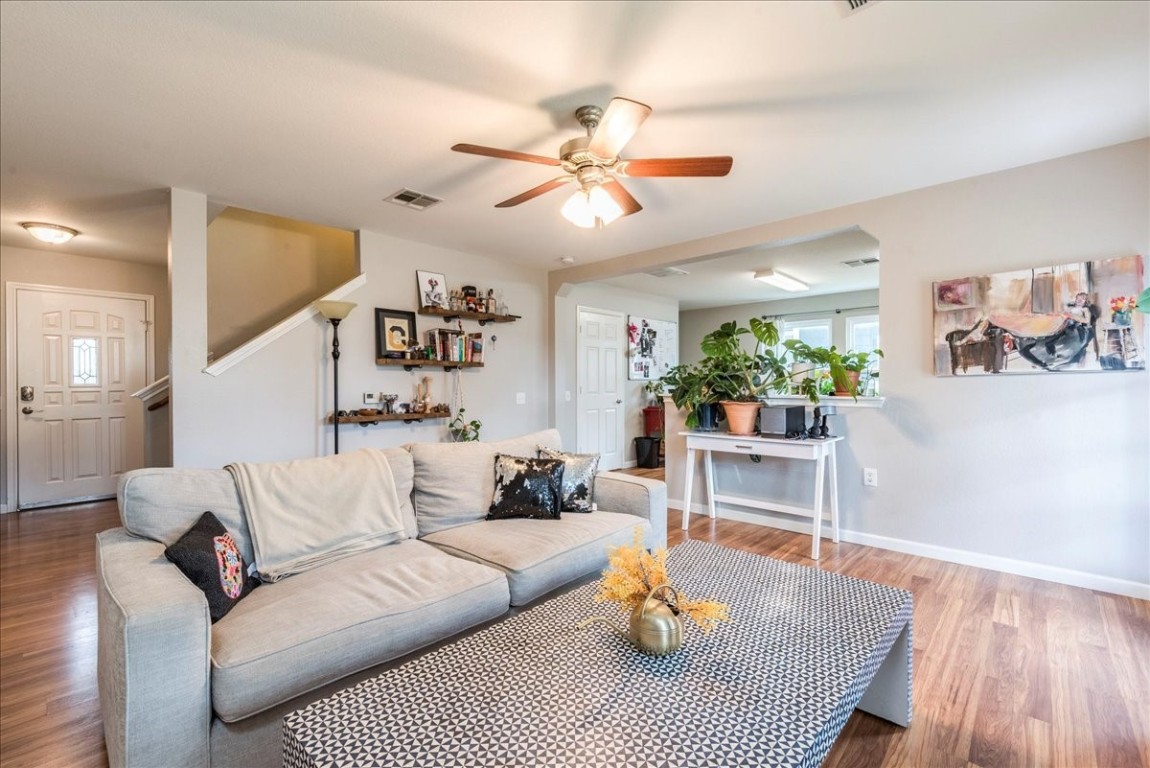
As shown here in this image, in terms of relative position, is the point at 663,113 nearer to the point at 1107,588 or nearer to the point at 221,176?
the point at 221,176

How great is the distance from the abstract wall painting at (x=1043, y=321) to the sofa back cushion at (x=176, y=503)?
12.7ft

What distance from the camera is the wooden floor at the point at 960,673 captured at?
157 centimetres

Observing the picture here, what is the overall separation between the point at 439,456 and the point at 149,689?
1.44 metres

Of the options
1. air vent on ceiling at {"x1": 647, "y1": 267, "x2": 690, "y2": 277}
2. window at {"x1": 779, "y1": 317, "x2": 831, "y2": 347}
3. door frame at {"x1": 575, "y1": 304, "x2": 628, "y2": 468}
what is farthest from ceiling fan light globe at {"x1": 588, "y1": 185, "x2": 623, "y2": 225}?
window at {"x1": 779, "y1": 317, "x2": 831, "y2": 347}

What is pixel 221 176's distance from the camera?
297 cm

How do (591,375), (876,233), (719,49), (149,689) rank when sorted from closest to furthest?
(149,689) < (719,49) < (876,233) < (591,375)

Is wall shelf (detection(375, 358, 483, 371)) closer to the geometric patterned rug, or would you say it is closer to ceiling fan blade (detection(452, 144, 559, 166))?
ceiling fan blade (detection(452, 144, 559, 166))

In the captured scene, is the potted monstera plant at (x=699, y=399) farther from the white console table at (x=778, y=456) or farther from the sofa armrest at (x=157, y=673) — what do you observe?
the sofa armrest at (x=157, y=673)

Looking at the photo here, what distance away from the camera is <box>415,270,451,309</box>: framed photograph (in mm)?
4402

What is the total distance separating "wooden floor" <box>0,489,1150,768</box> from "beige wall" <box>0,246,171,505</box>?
95.0 inches

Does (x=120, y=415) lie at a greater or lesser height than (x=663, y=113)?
lesser

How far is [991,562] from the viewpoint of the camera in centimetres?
304

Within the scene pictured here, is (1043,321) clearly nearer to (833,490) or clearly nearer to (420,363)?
(833,490)

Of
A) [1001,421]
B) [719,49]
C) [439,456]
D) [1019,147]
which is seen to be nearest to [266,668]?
[439,456]
